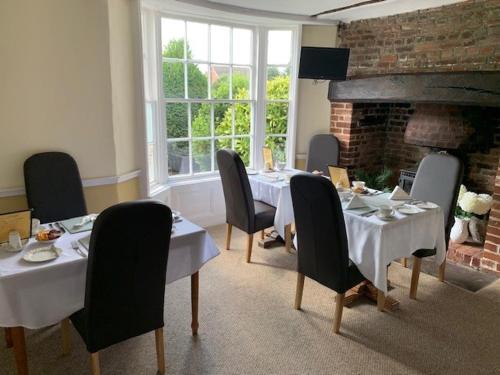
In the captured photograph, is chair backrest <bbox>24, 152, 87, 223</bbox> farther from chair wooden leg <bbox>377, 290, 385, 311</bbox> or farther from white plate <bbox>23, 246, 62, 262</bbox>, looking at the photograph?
chair wooden leg <bbox>377, 290, 385, 311</bbox>

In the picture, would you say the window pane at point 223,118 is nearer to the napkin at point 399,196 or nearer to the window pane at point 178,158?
the window pane at point 178,158

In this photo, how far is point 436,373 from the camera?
2066 mm

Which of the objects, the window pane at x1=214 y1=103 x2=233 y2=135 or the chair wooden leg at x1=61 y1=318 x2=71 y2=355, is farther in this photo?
the window pane at x1=214 y1=103 x2=233 y2=135

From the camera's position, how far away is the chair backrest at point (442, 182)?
284cm

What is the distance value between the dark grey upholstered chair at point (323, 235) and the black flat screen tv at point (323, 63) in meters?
2.13

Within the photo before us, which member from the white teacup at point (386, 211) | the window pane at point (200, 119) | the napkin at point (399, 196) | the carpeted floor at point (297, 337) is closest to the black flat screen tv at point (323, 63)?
the window pane at point (200, 119)

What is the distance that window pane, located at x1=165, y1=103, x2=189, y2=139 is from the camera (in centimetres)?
388

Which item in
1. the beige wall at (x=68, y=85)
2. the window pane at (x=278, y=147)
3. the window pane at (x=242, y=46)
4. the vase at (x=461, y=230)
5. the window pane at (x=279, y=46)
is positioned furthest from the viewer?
the window pane at (x=278, y=147)

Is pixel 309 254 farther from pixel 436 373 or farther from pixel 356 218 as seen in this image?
pixel 436 373

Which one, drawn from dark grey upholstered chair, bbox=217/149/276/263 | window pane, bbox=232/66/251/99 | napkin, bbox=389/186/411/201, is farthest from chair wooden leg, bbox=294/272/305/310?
window pane, bbox=232/66/251/99

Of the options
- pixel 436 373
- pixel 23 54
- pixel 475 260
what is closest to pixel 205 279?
pixel 436 373

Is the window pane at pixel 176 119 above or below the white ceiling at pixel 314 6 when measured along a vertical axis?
below

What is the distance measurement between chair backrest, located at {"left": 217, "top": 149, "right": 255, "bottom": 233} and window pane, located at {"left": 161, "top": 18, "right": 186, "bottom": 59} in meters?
1.27

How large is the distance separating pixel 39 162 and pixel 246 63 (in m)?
2.46
